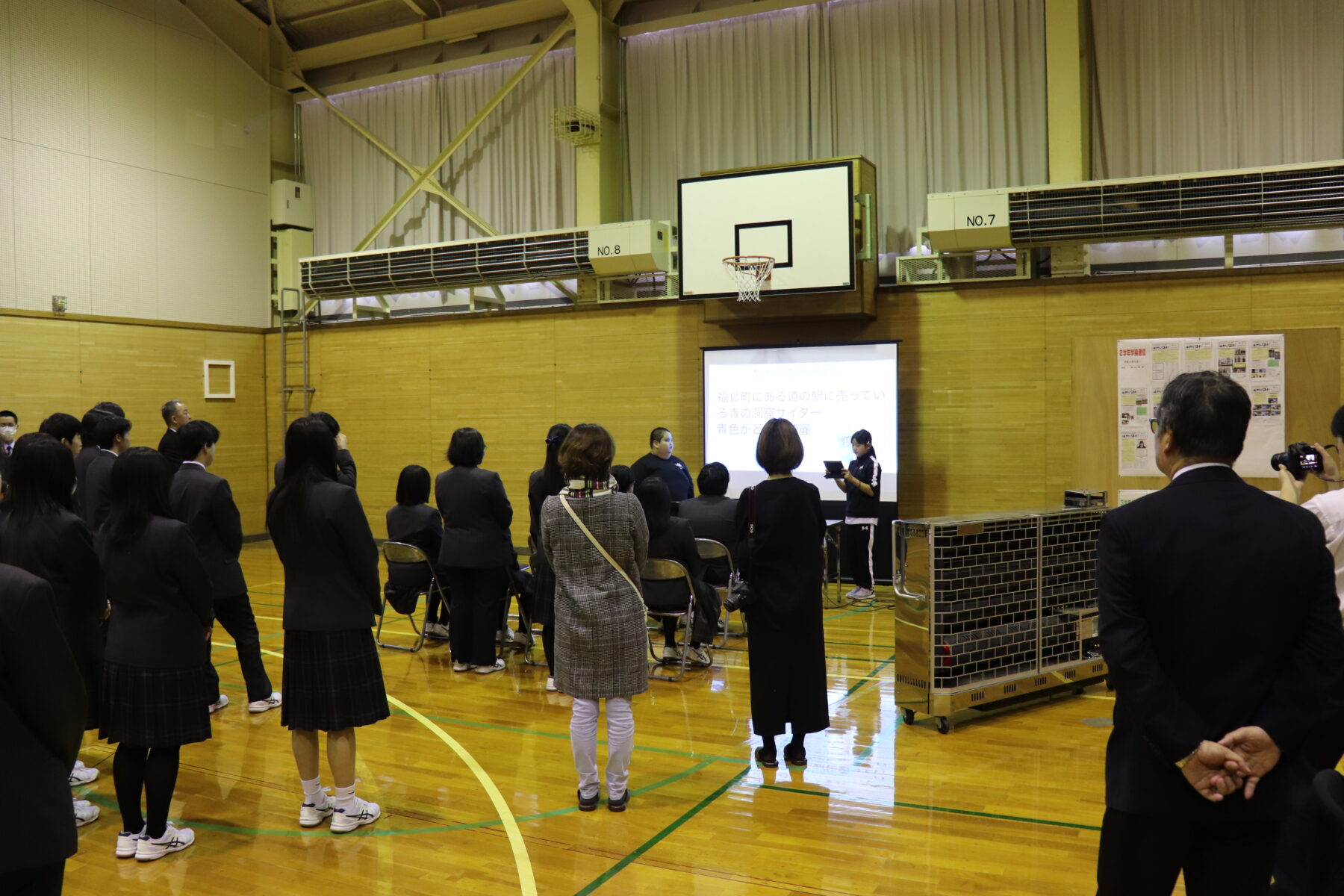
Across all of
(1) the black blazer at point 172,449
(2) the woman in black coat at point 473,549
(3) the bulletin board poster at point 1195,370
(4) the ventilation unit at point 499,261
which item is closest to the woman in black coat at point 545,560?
(2) the woman in black coat at point 473,549

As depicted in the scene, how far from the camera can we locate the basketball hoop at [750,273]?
8.97 metres

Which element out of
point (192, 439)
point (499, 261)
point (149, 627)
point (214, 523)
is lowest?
point (149, 627)

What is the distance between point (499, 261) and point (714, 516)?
18.5ft

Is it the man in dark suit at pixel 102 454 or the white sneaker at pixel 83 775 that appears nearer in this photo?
the white sneaker at pixel 83 775

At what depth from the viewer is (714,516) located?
20.6 feet

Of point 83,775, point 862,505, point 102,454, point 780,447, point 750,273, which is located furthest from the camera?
point 750,273

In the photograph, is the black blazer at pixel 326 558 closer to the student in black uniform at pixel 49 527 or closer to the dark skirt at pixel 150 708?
the dark skirt at pixel 150 708

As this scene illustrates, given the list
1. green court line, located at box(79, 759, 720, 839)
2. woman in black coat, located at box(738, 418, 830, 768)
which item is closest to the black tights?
green court line, located at box(79, 759, 720, 839)

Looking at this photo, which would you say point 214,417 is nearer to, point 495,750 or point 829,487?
point 829,487

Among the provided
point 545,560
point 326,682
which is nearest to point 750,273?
point 545,560

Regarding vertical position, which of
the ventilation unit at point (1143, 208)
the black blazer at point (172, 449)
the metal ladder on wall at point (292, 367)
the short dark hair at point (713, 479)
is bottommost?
the short dark hair at point (713, 479)

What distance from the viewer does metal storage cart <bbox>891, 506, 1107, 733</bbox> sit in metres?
4.88

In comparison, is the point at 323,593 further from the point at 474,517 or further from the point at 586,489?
the point at 474,517

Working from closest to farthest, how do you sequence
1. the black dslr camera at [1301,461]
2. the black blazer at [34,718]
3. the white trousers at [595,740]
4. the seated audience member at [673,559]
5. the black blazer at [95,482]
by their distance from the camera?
the black blazer at [34,718] < the black dslr camera at [1301,461] < the white trousers at [595,740] < the black blazer at [95,482] < the seated audience member at [673,559]
